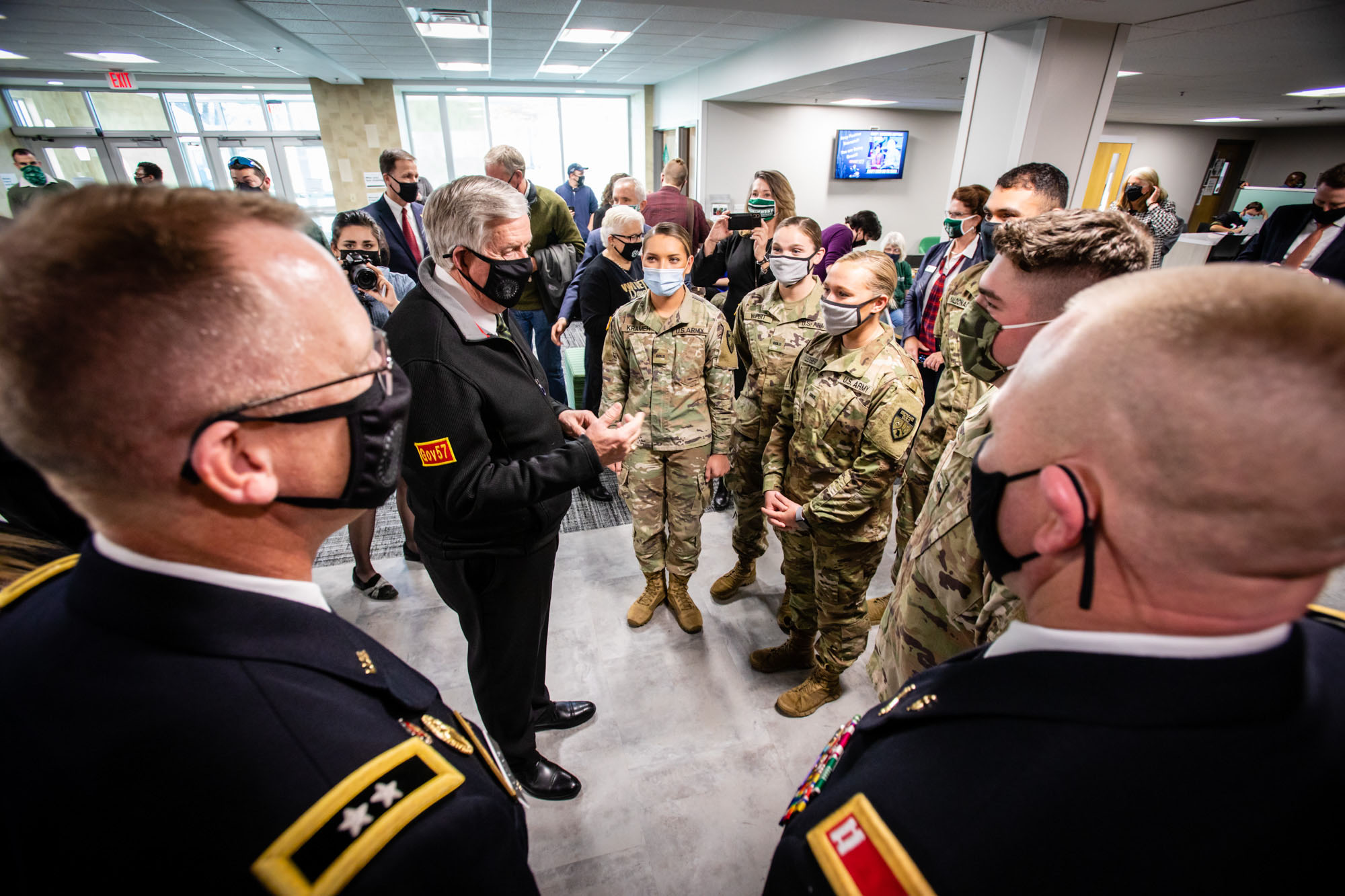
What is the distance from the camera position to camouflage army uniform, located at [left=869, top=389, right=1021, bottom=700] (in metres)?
1.22

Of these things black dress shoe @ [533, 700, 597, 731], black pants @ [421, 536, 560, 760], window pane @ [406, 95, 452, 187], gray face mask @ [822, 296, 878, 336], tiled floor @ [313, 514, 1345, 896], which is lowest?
tiled floor @ [313, 514, 1345, 896]

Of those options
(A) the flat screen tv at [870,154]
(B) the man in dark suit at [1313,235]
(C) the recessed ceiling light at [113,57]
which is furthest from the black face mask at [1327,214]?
(C) the recessed ceiling light at [113,57]

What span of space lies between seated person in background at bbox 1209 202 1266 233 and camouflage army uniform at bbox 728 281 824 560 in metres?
6.83

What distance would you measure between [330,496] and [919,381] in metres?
1.81

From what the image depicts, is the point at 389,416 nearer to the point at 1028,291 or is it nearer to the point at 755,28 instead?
the point at 1028,291

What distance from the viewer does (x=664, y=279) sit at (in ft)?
7.68

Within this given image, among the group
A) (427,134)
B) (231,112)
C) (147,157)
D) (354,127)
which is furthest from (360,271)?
(147,157)

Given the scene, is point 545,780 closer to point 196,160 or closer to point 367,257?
point 367,257

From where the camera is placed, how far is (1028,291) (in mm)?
1374

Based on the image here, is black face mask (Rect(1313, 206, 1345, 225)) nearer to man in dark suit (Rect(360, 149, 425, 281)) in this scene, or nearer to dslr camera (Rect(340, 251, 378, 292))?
dslr camera (Rect(340, 251, 378, 292))

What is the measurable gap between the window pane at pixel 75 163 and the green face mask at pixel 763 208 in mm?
13255

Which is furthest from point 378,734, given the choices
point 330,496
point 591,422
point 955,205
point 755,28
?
point 755,28

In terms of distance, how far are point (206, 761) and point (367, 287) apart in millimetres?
2397

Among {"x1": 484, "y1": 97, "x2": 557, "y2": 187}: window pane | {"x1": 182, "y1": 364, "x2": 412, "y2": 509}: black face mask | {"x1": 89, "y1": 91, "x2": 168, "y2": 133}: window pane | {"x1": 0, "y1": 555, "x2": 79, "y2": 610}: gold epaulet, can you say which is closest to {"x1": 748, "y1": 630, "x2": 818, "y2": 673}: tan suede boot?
{"x1": 182, "y1": 364, "x2": 412, "y2": 509}: black face mask
